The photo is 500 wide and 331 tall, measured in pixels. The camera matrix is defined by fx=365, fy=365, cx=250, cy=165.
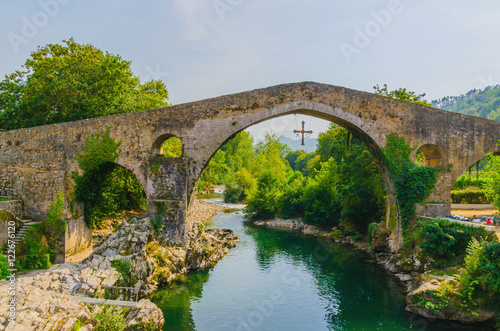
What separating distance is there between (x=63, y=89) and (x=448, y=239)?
18.0m

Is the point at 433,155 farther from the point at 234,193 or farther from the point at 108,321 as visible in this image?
the point at 234,193

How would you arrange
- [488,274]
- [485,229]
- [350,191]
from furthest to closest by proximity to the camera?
[350,191] → [485,229] → [488,274]

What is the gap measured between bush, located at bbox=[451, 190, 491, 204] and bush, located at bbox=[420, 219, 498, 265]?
1028cm

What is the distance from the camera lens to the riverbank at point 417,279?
1084 cm

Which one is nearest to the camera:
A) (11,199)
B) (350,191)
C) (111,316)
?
(111,316)

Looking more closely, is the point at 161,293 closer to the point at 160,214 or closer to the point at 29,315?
the point at 160,214

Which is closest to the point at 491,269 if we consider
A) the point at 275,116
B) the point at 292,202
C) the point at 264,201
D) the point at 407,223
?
the point at 407,223

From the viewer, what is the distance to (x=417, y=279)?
13.0 m

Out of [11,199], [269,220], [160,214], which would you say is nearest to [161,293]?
[160,214]

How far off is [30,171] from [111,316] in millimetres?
8167

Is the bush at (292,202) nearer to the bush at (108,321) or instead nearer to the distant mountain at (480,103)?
the bush at (108,321)

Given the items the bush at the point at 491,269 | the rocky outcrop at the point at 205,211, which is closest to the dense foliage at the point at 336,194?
the rocky outcrop at the point at 205,211

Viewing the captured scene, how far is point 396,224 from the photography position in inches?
651

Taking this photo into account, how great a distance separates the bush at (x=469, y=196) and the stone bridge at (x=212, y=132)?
24.4ft
